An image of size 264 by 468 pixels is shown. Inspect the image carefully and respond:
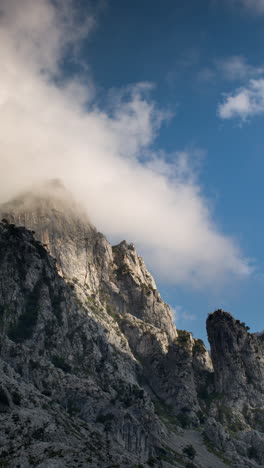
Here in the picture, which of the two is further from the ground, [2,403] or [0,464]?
[2,403]

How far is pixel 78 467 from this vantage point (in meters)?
104

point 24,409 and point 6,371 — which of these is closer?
point 24,409

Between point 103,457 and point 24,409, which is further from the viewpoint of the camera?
point 24,409

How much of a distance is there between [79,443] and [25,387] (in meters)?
56.9

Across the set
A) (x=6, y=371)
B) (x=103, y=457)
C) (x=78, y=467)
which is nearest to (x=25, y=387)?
(x=6, y=371)

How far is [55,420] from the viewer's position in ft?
527

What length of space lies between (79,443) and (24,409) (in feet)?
73.8

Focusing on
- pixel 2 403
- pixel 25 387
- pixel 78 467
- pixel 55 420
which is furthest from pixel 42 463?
pixel 25 387

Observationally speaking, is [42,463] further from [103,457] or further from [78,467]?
[103,457]

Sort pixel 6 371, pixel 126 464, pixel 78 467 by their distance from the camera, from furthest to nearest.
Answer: pixel 6 371, pixel 126 464, pixel 78 467

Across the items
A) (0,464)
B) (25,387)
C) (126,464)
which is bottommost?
(0,464)

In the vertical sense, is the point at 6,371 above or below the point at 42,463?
above

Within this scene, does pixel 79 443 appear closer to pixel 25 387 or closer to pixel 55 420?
pixel 55 420

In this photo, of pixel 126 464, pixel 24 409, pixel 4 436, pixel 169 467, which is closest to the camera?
pixel 126 464
